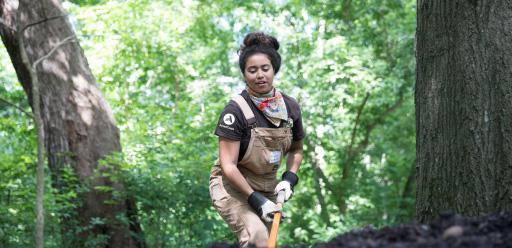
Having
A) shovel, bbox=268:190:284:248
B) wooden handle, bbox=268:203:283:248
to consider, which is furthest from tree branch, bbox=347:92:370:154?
wooden handle, bbox=268:203:283:248

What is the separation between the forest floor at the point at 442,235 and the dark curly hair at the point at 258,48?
1.64 m

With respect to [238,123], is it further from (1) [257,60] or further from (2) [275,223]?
(2) [275,223]

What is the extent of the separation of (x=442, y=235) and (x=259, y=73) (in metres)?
1.91

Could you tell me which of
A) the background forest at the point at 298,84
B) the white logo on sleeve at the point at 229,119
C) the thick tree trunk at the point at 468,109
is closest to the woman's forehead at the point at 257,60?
the white logo on sleeve at the point at 229,119

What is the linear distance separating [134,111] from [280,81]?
2.69 metres

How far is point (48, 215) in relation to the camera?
22.9 ft

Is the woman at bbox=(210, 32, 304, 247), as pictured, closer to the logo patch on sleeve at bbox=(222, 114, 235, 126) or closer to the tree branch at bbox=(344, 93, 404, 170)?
the logo patch on sleeve at bbox=(222, 114, 235, 126)

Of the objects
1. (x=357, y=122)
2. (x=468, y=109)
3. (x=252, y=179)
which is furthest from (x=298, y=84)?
(x=468, y=109)

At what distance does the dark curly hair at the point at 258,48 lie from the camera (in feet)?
13.3

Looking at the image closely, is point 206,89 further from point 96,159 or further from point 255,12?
point 96,159

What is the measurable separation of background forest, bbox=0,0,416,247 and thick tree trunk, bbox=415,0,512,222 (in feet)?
15.3

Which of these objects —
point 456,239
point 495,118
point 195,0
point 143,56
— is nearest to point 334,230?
point 143,56

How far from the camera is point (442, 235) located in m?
2.27

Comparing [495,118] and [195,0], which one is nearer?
[495,118]
